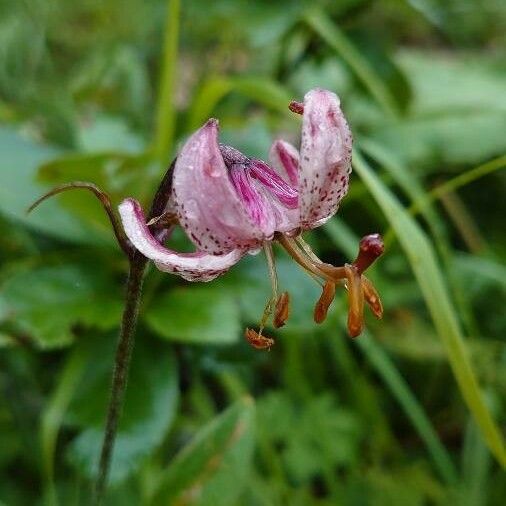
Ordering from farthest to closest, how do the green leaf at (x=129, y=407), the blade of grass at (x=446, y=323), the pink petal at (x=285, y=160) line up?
the green leaf at (x=129, y=407) → the blade of grass at (x=446, y=323) → the pink petal at (x=285, y=160)

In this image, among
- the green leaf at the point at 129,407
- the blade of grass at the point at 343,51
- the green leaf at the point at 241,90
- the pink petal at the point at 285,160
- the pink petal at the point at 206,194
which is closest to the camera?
the pink petal at the point at 206,194

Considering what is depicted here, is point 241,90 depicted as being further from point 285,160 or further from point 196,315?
point 285,160

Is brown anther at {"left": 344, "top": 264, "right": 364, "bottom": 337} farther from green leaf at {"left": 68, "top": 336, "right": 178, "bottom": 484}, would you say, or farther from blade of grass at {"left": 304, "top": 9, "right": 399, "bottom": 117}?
blade of grass at {"left": 304, "top": 9, "right": 399, "bottom": 117}

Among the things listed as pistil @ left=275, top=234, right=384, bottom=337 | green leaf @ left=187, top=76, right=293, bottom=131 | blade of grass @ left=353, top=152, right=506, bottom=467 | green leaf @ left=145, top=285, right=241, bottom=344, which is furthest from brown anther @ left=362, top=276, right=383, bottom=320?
green leaf @ left=187, top=76, right=293, bottom=131

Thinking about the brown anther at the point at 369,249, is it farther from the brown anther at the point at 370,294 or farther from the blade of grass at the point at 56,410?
the blade of grass at the point at 56,410

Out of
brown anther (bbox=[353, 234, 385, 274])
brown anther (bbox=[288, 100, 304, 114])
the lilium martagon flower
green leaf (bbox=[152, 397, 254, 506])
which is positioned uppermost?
brown anther (bbox=[288, 100, 304, 114])

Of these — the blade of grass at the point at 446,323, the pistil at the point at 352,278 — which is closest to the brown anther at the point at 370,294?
the pistil at the point at 352,278
